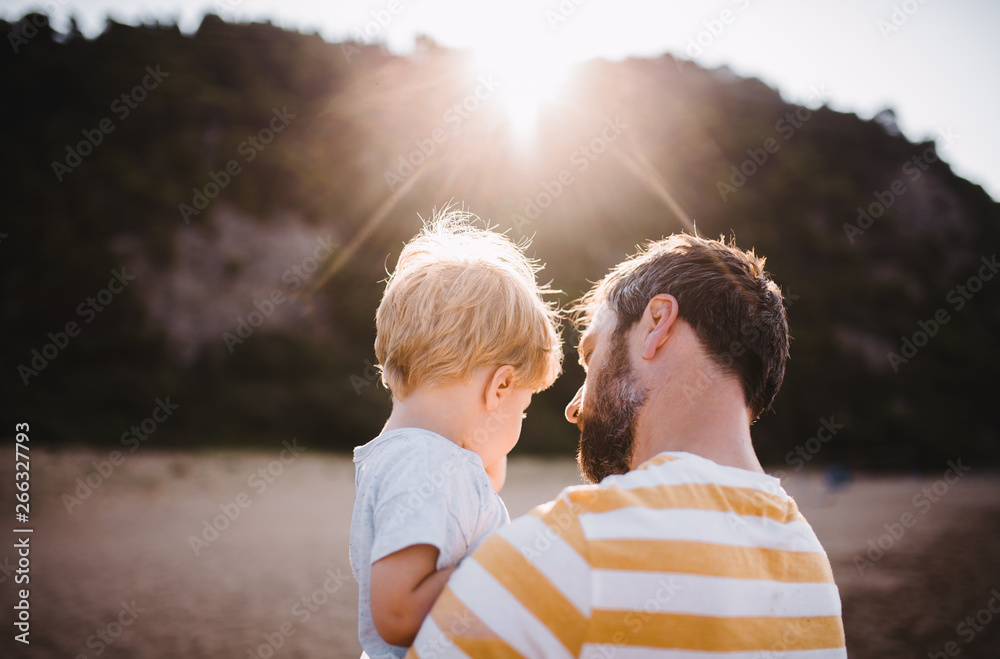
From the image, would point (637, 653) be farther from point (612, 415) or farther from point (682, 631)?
point (612, 415)

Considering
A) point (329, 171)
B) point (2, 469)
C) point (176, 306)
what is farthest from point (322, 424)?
point (329, 171)

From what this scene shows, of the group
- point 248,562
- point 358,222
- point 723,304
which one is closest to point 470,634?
point 723,304

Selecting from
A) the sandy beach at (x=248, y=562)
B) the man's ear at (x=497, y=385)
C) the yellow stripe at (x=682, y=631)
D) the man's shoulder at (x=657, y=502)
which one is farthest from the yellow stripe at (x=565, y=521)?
the sandy beach at (x=248, y=562)

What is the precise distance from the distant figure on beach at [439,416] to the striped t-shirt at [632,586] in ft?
0.74

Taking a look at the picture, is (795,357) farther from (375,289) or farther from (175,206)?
(175,206)

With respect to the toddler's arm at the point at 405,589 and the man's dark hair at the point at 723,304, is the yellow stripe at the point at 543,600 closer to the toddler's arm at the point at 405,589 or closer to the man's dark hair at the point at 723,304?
the toddler's arm at the point at 405,589

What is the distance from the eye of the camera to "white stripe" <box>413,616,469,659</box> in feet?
3.43

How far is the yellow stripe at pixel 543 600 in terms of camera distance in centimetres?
103

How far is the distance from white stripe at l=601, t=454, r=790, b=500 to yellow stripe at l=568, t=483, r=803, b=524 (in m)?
0.01

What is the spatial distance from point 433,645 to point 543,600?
0.21 meters

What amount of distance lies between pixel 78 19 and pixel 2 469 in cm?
2391

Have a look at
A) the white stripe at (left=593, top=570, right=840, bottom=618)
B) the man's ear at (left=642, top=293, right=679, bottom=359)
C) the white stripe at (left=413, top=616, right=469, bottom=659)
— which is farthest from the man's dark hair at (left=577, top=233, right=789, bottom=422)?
the white stripe at (left=413, top=616, right=469, bottom=659)

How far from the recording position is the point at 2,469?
13.9 meters

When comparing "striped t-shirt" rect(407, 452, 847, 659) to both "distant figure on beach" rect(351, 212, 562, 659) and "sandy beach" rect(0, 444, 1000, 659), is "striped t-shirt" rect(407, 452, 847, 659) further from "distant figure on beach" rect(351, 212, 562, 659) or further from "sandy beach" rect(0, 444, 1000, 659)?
"sandy beach" rect(0, 444, 1000, 659)
